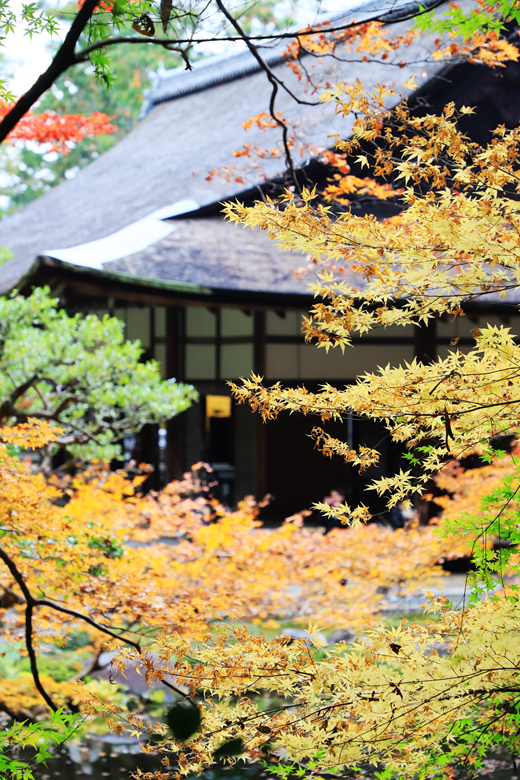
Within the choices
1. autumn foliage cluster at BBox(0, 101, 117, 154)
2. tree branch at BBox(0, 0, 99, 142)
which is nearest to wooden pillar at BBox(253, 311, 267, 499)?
autumn foliage cluster at BBox(0, 101, 117, 154)

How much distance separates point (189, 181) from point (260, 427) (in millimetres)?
4847

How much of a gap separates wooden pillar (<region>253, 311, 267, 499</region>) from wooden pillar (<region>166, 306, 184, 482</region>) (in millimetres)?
1171

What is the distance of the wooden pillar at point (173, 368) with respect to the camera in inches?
382

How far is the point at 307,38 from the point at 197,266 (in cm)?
399

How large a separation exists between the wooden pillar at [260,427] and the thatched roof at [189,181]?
85cm

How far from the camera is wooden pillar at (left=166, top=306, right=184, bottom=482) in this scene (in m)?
9.70

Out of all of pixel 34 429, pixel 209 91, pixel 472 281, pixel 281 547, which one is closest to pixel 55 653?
pixel 281 547

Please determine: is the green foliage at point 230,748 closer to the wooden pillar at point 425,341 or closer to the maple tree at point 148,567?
the maple tree at point 148,567

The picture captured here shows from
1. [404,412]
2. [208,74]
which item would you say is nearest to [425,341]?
[404,412]

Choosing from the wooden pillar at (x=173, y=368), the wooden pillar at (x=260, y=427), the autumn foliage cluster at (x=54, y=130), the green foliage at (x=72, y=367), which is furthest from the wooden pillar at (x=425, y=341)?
the autumn foliage cluster at (x=54, y=130)

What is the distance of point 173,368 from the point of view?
988cm

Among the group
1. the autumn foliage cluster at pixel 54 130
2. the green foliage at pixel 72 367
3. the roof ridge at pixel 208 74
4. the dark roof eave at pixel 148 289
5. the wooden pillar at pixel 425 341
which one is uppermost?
the roof ridge at pixel 208 74

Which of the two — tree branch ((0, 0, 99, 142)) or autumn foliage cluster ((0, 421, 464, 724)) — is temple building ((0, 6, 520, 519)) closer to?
autumn foliage cluster ((0, 421, 464, 724))

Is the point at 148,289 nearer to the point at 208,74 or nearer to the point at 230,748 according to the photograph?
the point at 230,748
